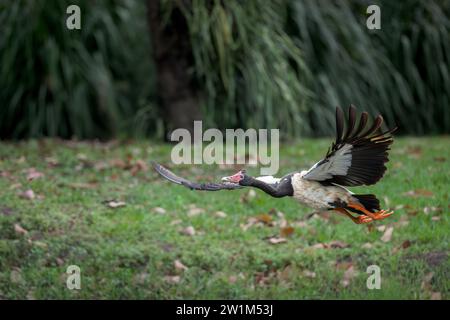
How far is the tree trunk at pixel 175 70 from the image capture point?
9828 mm

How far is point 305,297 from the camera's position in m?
5.63

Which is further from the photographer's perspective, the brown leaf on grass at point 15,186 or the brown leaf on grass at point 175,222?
the brown leaf on grass at point 15,186

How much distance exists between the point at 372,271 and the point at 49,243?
241cm

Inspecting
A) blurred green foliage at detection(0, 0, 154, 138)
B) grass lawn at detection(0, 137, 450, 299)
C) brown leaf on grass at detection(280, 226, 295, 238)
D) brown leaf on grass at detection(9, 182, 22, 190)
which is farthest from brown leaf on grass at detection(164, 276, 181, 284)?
blurred green foliage at detection(0, 0, 154, 138)

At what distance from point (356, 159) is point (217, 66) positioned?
6.17m

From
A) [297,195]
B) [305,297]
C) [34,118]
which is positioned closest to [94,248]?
[305,297]

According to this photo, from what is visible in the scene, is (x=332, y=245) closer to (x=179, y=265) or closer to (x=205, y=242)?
(x=205, y=242)

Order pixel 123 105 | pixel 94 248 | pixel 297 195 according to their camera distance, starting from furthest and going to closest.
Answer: pixel 123 105
pixel 94 248
pixel 297 195

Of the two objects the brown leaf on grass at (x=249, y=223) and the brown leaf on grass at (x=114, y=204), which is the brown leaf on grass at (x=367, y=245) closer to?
the brown leaf on grass at (x=249, y=223)

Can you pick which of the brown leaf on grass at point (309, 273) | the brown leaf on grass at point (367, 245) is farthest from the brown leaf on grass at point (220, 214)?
the brown leaf on grass at point (367, 245)

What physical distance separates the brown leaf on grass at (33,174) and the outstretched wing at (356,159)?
406 centimetres

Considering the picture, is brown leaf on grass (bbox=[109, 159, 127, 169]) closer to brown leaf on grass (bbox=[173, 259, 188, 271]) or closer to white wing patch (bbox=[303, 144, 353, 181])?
brown leaf on grass (bbox=[173, 259, 188, 271])

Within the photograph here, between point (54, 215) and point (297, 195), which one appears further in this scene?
point (54, 215)

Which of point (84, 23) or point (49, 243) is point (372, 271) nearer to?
point (49, 243)
